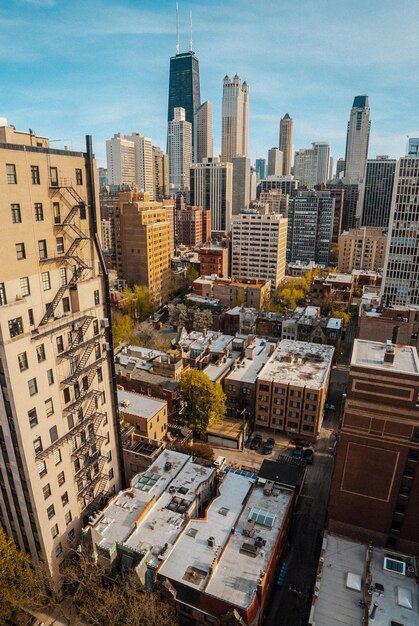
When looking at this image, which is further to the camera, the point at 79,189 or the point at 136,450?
the point at 136,450

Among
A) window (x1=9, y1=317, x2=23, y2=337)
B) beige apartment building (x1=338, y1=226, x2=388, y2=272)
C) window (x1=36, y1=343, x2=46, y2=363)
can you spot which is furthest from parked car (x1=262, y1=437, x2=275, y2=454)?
beige apartment building (x1=338, y1=226, x2=388, y2=272)

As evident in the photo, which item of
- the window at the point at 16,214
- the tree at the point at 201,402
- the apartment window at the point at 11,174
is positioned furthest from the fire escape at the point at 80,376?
the tree at the point at 201,402

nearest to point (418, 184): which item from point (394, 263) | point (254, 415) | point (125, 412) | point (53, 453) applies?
point (394, 263)

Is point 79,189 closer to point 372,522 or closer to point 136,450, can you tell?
point 136,450

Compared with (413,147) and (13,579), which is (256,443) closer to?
(13,579)

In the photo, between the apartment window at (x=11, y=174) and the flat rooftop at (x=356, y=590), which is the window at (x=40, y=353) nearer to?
the apartment window at (x=11, y=174)

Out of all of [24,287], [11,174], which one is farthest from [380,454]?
[11,174]
